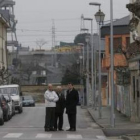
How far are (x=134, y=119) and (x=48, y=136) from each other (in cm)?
907

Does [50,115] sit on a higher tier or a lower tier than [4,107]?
higher

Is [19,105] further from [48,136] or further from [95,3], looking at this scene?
[48,136]

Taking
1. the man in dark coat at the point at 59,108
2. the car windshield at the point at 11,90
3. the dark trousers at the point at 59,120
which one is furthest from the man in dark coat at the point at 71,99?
the car windshield at the point at 11,90

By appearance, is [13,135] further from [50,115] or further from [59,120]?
[59,120]

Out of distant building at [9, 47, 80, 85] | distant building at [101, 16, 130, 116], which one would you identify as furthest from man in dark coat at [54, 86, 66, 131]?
distant building at [9, 47, 80, 85]

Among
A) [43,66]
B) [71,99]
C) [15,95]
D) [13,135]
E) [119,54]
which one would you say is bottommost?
[13,135]

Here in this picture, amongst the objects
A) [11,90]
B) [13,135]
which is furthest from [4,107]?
[11,90]

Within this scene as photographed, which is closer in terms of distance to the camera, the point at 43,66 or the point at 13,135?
the point at 13,135

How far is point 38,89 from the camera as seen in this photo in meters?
103

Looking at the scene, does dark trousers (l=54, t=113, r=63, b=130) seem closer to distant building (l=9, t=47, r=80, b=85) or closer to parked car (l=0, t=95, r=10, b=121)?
parked car (l=0, t=95, r=10, b=121)

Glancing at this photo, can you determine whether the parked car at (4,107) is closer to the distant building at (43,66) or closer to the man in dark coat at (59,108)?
the man in dark coat at (59,108)

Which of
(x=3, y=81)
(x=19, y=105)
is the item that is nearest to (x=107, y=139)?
(x=19, y=105)

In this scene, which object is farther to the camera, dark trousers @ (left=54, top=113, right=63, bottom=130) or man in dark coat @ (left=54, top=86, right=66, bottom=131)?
dark trousers @ (left=54, top=113, right=63, bottom=130)

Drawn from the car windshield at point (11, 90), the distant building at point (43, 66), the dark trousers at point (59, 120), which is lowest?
the dark trousers at point (59, 120)
